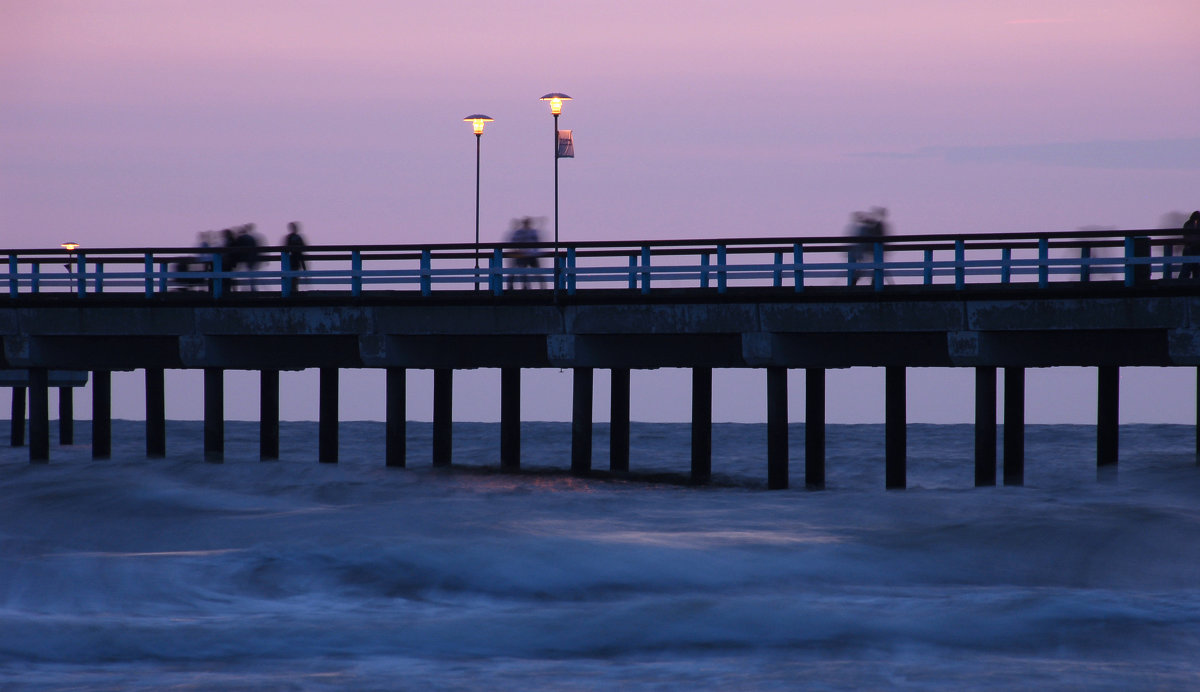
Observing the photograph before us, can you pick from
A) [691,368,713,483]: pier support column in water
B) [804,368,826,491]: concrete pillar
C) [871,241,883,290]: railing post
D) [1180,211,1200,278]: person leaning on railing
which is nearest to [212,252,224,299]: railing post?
[691,368,713,483]: pier support column in water

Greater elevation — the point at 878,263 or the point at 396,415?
the point at 878,263

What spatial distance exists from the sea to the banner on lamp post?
18.6 feet

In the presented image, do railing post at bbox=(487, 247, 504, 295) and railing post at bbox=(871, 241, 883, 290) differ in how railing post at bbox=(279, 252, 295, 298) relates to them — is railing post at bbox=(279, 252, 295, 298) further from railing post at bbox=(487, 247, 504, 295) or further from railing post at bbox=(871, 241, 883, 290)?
railing post at bbox=(871, 241, 883, 290)

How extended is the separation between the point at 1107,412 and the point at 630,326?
302 inches

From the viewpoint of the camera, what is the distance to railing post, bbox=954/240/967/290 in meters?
22.5

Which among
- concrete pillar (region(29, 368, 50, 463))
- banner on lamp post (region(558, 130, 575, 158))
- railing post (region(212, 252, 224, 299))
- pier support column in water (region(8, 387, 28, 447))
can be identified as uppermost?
banner on lamp post (region(558, 130, 575, 158))

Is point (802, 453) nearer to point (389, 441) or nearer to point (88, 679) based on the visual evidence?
point (389, 441)

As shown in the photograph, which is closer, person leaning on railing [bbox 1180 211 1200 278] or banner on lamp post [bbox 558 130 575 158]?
person leaning on railing [bbox 1180 211 1200 278]

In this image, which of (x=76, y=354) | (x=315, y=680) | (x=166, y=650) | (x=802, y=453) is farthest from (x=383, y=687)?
(x=802, y=453)

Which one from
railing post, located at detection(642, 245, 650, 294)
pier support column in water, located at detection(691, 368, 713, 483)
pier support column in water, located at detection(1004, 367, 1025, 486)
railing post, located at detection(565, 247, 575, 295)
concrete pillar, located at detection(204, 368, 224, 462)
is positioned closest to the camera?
pier support column in water, located at detection(1004, 367, 1025, 486)

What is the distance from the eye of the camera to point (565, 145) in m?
25.1

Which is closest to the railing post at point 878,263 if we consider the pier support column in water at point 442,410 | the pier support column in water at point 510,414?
the pier support column in water at point 510,414

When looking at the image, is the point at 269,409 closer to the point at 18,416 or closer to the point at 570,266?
the point at 570,266

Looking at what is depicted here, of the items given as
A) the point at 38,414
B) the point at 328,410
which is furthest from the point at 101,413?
the point at 328,410
